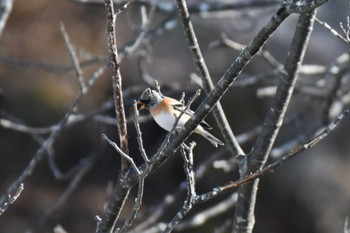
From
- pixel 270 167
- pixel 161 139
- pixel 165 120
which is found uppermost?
pixel 161 139

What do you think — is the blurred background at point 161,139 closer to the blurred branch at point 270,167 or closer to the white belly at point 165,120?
the white belly at point 165,120

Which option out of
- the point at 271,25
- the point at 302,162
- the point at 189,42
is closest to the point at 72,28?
the point at 302,162

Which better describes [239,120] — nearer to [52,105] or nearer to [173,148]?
[52,105]

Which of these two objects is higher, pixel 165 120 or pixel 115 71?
pixel 165 120

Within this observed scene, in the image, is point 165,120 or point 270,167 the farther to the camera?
point 165,120

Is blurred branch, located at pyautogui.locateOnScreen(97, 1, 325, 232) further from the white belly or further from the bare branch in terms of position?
the white belly

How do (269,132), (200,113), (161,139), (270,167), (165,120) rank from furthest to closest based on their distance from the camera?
(161,139) → (165,120) → (269,132) → (200,113) → (270,167)

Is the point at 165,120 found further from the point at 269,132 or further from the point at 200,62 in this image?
the point at 269,132

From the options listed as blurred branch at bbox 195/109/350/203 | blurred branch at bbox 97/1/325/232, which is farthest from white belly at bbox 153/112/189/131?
blurred branch at bbox 195/109/350/203

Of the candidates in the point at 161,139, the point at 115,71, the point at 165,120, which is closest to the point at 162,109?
the point at 165,120
